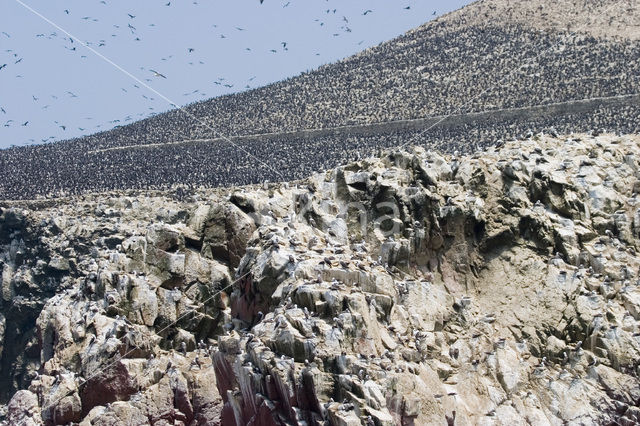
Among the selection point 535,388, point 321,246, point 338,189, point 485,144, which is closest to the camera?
point 535,388

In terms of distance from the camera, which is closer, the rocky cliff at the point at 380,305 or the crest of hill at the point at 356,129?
the rocky cliff at the point at 380,305

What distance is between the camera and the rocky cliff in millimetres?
58594

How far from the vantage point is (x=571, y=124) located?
490 feet

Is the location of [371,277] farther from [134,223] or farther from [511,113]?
[511,113]

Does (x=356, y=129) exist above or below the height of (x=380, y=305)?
above

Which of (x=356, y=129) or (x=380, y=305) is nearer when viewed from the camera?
(x=380, y=305)

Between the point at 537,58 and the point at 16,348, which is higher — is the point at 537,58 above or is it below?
above

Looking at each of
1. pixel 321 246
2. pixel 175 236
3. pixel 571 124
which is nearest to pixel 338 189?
pixel 321 246

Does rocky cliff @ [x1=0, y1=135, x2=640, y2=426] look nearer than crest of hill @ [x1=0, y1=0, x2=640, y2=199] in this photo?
Yes

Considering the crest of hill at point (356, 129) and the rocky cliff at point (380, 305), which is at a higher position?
the crest of hill at point (356, 129)

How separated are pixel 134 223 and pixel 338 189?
59.3 m

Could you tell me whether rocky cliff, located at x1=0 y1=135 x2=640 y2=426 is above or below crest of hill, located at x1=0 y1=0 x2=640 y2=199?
below

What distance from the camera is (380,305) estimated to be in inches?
2420

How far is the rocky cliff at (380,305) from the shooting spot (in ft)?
192
